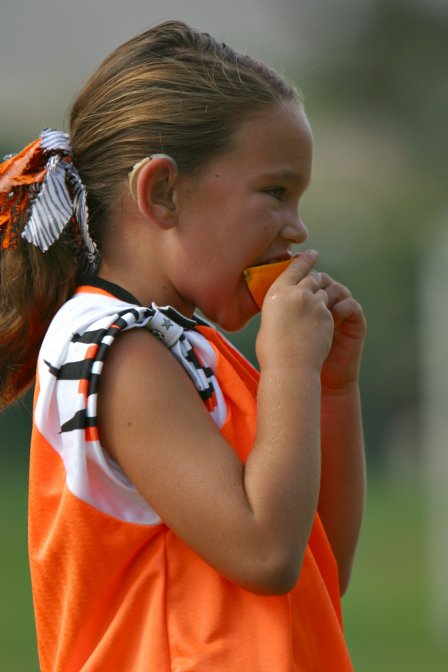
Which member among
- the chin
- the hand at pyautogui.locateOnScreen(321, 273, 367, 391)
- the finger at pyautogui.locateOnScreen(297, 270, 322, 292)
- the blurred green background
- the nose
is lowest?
the blurred green background

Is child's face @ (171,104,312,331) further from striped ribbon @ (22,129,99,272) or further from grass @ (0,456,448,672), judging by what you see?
grass @ (0,456,448,672)

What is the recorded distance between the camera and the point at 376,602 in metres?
8.45

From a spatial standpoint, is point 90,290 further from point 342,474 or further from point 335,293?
point 342,474

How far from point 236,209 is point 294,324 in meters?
0.24

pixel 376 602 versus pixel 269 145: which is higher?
pixel 269 145

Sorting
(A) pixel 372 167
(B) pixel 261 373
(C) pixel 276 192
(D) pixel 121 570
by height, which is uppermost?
(C) pixel 276 192

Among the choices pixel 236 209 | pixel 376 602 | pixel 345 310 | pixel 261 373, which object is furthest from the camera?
pixel 376 602

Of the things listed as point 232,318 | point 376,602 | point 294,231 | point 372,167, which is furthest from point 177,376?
point 372,167

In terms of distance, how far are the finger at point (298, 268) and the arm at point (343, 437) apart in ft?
0.38

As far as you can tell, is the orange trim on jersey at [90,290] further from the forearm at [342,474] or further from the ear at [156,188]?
the forearm at [342,474]

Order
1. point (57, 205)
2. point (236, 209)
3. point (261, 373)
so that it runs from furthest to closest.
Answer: point (57, 205) < point (236, 209) < point (261, 373)

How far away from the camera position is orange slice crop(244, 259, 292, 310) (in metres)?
1.98

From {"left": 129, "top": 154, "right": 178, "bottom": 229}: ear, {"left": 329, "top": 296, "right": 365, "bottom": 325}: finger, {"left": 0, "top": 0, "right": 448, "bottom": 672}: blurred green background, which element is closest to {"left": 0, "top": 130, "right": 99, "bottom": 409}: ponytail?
{"left": 129, "top": 154, "right": 178, "bottom": 229}: ear

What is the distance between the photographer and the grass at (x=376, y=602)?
20.9 feet
